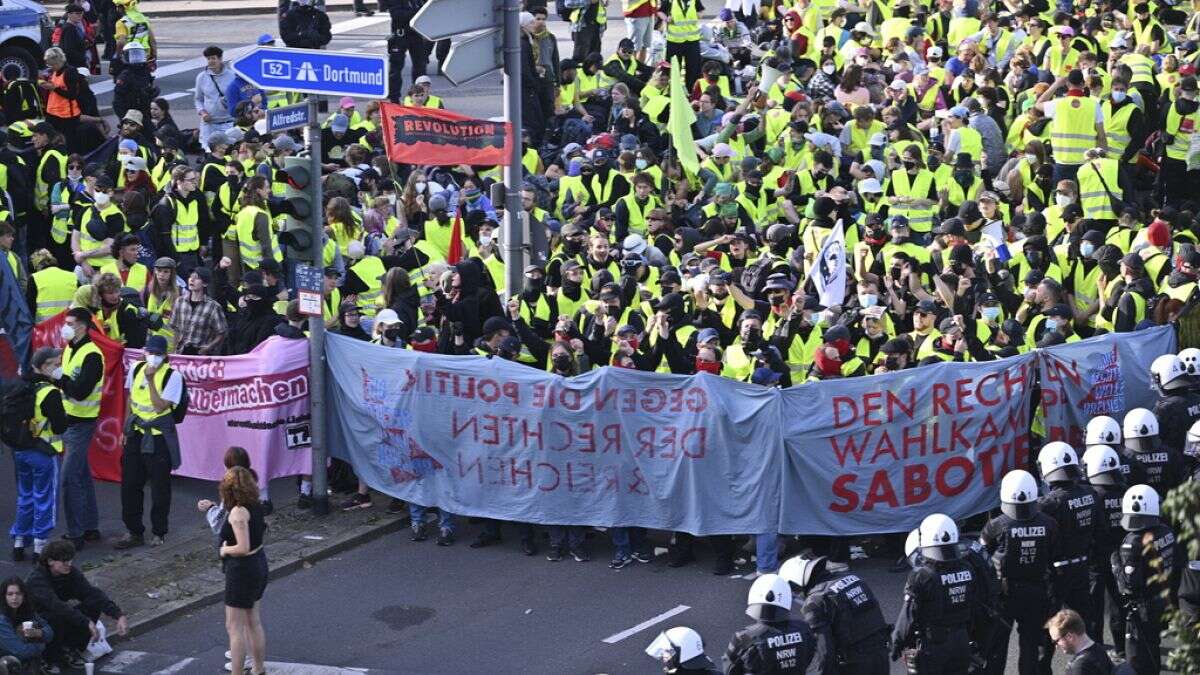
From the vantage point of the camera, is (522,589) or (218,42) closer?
(522,589)

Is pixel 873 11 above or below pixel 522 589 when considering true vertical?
above

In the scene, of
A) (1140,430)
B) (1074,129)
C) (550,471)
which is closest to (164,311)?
(550,471)

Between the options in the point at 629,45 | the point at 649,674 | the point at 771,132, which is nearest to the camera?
the point at 649,674

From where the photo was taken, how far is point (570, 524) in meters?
16.6

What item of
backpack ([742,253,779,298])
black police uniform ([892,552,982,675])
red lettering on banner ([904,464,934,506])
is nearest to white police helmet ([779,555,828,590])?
black police uniform ([892,552,982,675])

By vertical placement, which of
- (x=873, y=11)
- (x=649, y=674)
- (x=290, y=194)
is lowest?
(x=649, y=674)

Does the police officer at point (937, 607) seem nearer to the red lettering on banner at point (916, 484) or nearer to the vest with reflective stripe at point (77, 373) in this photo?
the red lettering on banner at point (916, 484)

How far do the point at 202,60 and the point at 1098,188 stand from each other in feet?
60.9

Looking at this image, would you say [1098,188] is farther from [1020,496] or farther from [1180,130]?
[1020,496]

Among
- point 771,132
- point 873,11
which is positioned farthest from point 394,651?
point 873,11

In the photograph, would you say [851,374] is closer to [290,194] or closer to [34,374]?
[290,194]

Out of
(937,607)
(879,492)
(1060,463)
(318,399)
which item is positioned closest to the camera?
(937,607)

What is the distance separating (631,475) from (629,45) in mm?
12982

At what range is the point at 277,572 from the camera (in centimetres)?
1633
